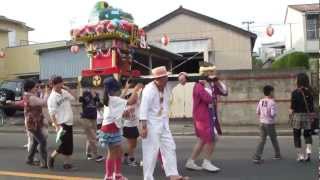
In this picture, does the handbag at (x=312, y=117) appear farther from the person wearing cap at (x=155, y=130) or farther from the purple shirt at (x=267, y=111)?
the person wearing cap at (x=155, y=130)

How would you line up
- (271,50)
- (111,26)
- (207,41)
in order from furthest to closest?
1. (271,50)
2. (207,41)
3. (111,26)

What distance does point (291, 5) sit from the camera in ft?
163

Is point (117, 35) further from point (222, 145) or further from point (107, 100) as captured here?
point (107, 100)

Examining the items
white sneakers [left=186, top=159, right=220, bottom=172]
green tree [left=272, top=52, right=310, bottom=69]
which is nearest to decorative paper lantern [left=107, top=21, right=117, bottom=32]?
white sneakers [left=186, top=159, right=220, bottom=172]

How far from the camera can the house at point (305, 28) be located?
4544 cm

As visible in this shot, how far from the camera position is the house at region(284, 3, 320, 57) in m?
45.4

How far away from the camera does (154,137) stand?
8812 mm

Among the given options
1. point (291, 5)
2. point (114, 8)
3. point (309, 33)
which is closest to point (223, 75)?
point (114, 8)

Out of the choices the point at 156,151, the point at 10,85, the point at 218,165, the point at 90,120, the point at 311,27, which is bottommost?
the point at 218,165

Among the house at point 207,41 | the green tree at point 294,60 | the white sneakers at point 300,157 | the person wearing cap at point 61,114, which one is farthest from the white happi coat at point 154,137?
the green tree at point 294,60

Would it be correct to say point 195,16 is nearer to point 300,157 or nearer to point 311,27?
point 311,27

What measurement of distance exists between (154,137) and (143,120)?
1.00 ft

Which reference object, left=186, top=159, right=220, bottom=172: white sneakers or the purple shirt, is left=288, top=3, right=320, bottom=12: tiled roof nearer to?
the purple shirt

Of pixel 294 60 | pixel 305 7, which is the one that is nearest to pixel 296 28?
pixel 305 7
